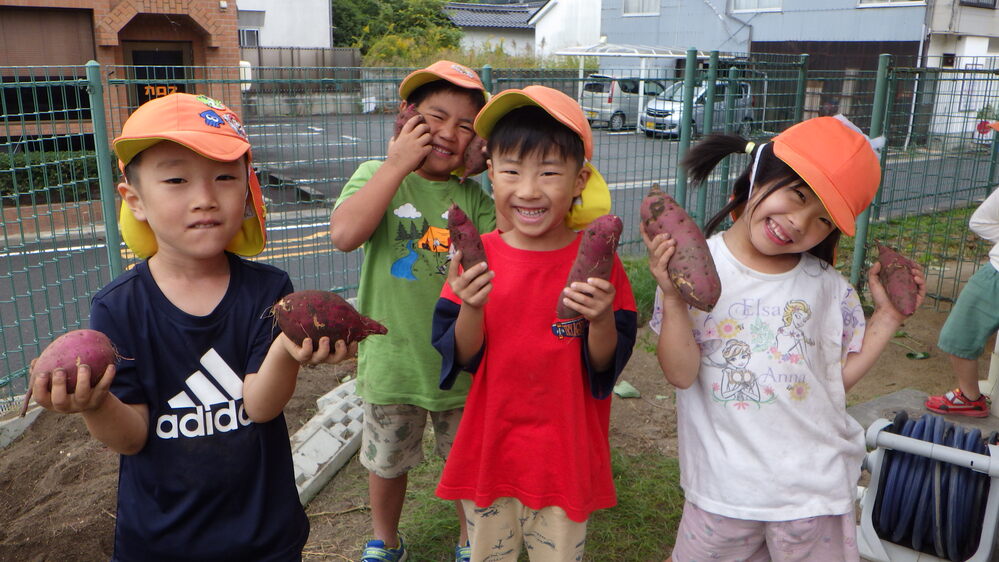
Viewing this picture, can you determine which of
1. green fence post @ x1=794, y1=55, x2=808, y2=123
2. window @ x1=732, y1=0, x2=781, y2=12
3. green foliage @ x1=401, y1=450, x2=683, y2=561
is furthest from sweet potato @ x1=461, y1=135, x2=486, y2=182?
window @ x1=732, y1=0, x2=781, y2=12

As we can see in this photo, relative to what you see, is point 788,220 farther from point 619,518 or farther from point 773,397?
point 619,518

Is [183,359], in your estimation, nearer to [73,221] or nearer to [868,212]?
[73,221]

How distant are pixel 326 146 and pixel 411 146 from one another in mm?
2918

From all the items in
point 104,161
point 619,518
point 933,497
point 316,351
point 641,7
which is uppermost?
point 641,7

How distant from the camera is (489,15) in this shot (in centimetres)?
3612

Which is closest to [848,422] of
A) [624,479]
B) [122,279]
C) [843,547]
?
[843,547]

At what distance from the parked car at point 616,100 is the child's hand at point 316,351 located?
4347mm

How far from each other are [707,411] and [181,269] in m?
1.37

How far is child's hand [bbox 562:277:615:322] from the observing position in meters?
1.60

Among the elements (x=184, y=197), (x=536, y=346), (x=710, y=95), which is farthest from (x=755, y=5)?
(x=184, y=197)

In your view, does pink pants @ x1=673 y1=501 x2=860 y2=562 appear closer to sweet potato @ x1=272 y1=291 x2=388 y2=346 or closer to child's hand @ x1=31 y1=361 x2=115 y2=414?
sweet potato @ x1=272 y1=291 x2=388 y2=346

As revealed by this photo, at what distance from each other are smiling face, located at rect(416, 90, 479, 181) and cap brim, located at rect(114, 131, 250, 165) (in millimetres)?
680

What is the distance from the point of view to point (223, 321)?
1673 mm

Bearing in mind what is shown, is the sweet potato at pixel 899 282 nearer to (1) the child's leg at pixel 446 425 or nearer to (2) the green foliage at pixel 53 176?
(1) the child's leg at pixel 446 425
